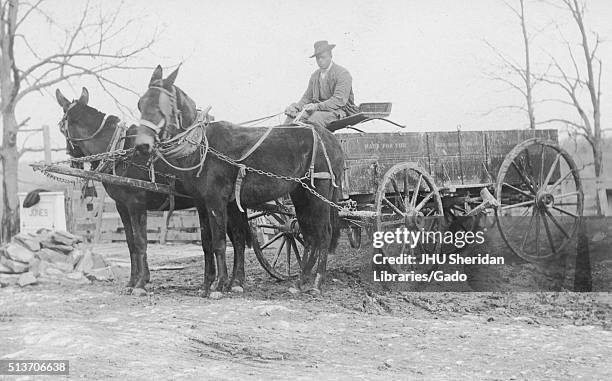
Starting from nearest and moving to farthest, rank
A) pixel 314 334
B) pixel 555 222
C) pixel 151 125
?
pixel 314 334 → pixel 151 125 → pixel 555 222

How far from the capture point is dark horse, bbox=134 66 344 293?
24.5 ft

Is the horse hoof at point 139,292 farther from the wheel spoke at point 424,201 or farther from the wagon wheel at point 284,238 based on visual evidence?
the wheel spoke at point 424,201

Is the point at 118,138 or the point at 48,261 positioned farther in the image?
the point at 48,261

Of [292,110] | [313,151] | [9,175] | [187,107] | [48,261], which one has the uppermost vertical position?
[292,110]

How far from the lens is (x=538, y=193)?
9.34 meters

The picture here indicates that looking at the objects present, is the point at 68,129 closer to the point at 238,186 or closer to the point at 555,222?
the point at 238,186

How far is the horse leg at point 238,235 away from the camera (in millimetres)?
8336

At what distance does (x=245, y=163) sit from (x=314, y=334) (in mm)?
2428

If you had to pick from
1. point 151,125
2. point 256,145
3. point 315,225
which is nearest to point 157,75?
point 151,125

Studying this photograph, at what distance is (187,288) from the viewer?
8.82 meters

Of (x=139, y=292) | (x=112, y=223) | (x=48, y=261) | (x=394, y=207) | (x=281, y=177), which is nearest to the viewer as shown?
(x=281, y=177)

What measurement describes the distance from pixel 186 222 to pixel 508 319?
473 inches

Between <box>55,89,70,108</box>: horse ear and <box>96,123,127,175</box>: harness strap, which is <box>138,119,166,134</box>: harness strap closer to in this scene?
<box>96,123,127,175</box>: harness strap

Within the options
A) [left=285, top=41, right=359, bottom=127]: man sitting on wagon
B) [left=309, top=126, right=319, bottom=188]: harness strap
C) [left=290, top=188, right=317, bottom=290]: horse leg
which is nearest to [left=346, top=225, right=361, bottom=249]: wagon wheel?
[left=290, top=188, right=317, bottom=290]: horse leg
